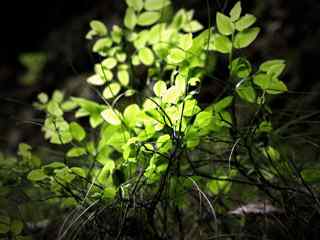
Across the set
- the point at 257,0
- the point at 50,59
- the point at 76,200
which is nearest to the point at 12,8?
the point at 50,59

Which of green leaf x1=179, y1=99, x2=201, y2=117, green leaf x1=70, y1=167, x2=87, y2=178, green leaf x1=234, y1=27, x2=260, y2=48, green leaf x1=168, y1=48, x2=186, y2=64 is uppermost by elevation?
green leaf x1=234, y1=27, x2=260, y2=48

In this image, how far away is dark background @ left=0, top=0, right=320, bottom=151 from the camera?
1.83m

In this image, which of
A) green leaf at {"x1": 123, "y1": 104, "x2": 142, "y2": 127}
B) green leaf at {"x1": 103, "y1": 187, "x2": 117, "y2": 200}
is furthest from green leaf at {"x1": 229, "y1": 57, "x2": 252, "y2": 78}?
green leaf at {"x1": 103, "y1": 187, "x2": 117, "y2": 200}

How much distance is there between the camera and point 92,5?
9.95ft

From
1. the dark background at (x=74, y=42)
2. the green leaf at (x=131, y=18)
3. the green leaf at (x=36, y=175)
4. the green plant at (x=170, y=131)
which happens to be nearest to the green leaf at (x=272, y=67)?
the green plant at (x=170, y=131)

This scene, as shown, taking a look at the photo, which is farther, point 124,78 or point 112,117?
point 124,78

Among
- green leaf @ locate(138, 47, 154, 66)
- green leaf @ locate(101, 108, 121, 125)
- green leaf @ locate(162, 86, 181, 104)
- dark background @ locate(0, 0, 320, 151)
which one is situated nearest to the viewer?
green leaf @ locate(162, 86, 181, 104)

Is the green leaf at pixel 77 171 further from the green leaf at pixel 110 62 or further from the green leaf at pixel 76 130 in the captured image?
the green leaf at pixel 110 62

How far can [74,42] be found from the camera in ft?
9.79

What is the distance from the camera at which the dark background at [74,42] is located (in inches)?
72.2

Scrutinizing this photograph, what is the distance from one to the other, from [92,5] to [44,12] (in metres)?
0.59

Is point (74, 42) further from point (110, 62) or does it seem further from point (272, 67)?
point (272, 67)

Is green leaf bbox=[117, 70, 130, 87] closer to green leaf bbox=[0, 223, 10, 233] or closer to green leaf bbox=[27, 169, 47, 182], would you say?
green leaf bbox=[27, 169, 47, 182]

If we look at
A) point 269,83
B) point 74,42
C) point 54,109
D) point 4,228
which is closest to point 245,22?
point 269,83
